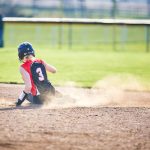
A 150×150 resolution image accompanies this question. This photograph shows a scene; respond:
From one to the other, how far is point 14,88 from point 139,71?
6.14 metres

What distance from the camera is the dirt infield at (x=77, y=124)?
19.2ft

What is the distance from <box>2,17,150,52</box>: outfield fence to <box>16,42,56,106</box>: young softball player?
1439 cm

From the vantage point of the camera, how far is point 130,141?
19.9 feet

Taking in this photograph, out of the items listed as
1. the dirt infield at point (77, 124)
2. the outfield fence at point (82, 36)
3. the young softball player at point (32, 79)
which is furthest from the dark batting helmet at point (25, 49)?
the outfield fence at point (82, 36)

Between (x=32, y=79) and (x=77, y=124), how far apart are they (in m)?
2.07

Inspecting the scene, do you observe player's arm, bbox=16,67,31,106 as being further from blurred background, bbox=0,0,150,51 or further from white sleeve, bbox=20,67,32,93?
blurred background, bbox=0,0,150,51

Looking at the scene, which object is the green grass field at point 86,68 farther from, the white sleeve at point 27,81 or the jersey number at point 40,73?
the white sleeve at point 27,81

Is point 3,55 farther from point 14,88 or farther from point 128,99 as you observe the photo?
point 128,99

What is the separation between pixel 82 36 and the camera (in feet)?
122

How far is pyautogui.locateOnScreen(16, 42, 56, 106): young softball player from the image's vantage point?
8.71 meters

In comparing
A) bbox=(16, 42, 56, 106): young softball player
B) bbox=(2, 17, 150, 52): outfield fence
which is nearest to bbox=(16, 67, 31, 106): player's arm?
bbox=(16, 42, 56, 106): young softball player

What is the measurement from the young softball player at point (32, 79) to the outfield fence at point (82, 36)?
1439 cm

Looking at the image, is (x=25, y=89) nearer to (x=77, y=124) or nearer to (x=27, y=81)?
(x=27, y=81)

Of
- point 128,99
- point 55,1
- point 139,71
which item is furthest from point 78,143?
point 55,1
